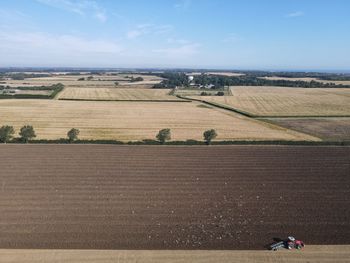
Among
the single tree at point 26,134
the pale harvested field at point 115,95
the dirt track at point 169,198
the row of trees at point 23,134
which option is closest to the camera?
the dirt track at point 169,198

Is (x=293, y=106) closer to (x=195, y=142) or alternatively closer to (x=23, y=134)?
(x=195, y=142)

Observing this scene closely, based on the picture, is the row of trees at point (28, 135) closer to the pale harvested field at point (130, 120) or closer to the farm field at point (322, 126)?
the pale harvested field at point (130, 120)

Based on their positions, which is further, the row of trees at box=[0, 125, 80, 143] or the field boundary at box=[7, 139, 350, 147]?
the field boundary at box=[7, 139, 350, 147]

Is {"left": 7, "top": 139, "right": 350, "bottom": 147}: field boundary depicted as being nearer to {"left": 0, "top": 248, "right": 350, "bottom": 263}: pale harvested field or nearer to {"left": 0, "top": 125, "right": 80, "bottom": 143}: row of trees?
{"left": 0, "top": 125, "right": 80, "bottom": 143}: row of trees

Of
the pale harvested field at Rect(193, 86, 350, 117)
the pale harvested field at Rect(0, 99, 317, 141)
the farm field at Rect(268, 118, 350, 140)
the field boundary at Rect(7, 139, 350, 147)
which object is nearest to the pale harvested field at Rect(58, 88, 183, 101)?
the pale harvested field at Rect(0, 99, 317, 141)

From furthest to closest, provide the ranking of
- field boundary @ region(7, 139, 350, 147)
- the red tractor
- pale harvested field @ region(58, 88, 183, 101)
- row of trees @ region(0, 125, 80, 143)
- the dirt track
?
pale harvested field @ region(58, 88, 183, 101), field boundary @ region(7, 139, 350, 147), row of trees @ region(0, 125, 80, 143), the dirt track, the red tractor

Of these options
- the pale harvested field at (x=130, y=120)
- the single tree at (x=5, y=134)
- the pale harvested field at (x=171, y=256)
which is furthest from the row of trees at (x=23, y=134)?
the pale harvested field at (x=171, y=256)
